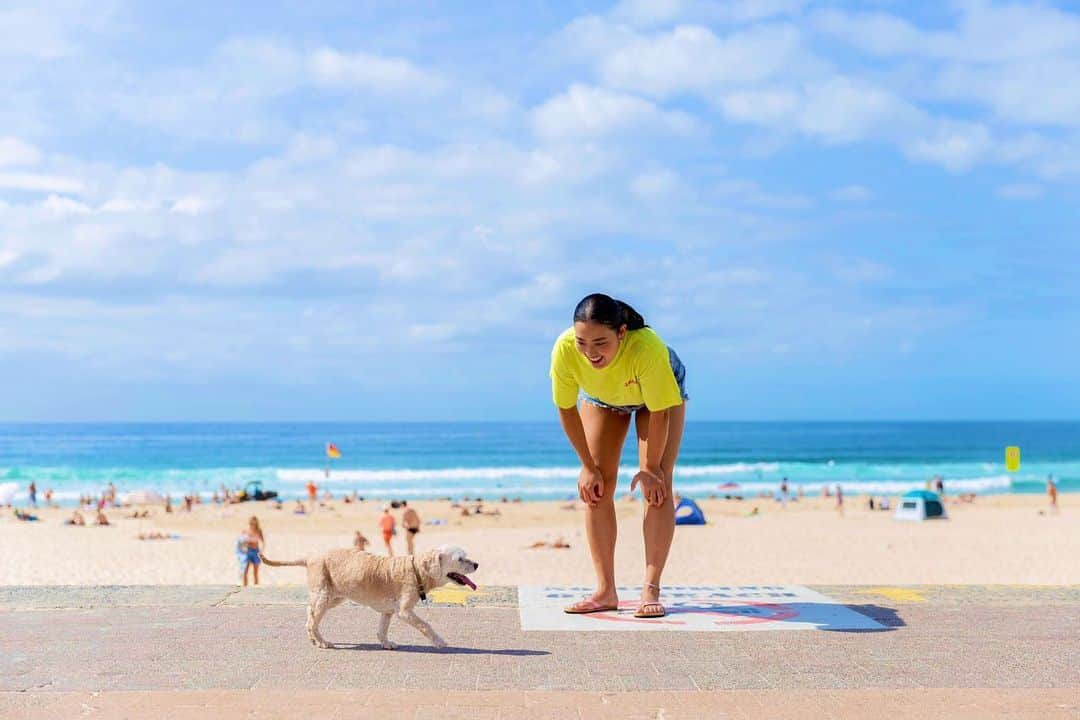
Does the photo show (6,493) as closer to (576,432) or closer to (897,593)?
(576,432)

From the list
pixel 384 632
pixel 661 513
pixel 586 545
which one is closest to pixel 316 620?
pixel 384 632

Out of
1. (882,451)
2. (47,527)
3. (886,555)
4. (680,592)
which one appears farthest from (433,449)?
(680,592)

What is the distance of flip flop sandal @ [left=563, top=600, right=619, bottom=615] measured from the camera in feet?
19.7

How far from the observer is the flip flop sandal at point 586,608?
6.00 meters

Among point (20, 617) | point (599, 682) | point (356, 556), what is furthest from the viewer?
point (20, 617)

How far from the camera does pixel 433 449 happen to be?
94.1 m

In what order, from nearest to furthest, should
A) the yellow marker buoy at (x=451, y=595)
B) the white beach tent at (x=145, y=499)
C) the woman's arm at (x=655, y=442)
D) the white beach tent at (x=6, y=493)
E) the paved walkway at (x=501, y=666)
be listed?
the paved walkway at (x=501, y=666), the woman's arm at (x=655, y=442), the yellow marker buoy at (x=451, y=595), the white beach tent at (x=6, y=493), the white beach tent at (x=145, y=499)

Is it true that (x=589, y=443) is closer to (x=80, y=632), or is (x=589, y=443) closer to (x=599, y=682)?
(x=599, y=682)

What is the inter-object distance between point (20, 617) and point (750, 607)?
416 cm

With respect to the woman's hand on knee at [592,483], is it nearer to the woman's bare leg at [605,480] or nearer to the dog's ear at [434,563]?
the woman's bare leg at [605,480]

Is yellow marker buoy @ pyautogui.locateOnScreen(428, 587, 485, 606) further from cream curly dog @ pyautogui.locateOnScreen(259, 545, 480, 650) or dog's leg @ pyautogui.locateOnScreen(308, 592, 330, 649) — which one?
dog's leg @ pyautogui.locateOnScreen(308, 592, 330, 649)

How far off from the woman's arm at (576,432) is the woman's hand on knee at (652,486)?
0.30 metres

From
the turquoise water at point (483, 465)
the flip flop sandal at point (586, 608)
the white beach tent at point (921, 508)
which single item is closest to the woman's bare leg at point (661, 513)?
the flip flop sandal at point (586, 608)

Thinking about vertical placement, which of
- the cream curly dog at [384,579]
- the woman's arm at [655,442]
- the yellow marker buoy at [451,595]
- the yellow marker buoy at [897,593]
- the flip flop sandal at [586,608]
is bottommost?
the yellow marker buoy at [897,593]
